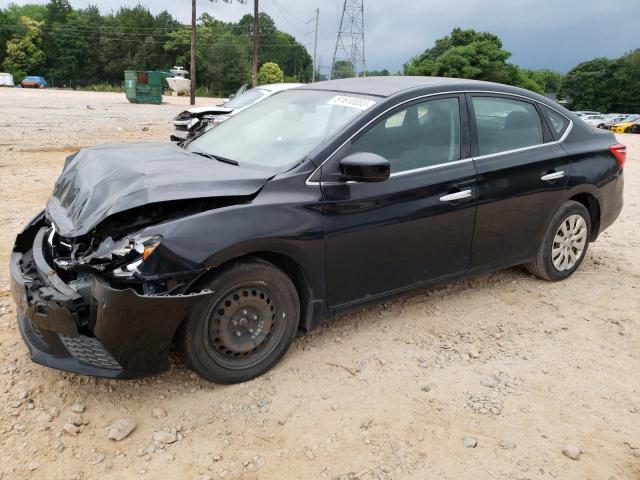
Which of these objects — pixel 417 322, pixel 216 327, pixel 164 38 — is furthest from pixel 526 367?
pixel 164 38

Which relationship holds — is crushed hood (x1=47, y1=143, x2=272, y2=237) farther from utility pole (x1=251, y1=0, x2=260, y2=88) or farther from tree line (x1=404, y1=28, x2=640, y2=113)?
tree line (x1=404, y1=28, x2=640, y2=113)

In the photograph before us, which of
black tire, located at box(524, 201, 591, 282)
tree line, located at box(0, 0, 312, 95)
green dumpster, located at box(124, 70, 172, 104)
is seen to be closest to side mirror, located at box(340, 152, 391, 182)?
black tire, located at box(524, 201, 591, 282)

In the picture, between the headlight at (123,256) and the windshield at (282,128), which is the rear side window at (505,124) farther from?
the headlight at (123,256)

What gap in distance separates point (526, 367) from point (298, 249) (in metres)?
1.65

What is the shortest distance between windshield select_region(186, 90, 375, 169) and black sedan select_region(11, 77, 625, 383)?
0.02 m

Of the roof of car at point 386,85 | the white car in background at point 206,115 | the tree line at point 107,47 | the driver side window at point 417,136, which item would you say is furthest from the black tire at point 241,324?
the tree line at point 107,47

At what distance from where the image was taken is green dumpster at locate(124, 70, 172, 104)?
34688 millimetres

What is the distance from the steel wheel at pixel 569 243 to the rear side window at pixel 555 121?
722 mm

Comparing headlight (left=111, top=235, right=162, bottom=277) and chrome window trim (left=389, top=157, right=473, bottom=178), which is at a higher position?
chrome window trim (left=389, top=157, right=473, bottom=178)

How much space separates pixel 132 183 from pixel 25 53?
90.7 m

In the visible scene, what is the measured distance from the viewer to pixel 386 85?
3.90 meters

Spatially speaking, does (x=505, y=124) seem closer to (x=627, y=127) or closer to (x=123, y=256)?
(x=123, y=256)

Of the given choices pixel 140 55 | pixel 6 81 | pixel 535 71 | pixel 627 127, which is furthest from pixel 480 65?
pixel 140 55

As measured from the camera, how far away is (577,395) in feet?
10.4
